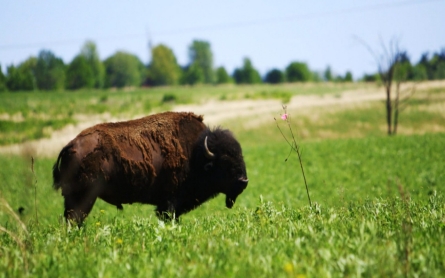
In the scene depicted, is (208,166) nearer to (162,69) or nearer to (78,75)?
(78,75)

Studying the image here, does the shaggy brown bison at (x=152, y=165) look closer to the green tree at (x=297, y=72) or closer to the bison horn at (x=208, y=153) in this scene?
the bison horn at (x=208, y=153)

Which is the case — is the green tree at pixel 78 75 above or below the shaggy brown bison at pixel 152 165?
above

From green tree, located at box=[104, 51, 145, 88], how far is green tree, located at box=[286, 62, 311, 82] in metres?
60.1

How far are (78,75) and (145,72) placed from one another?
177 feet

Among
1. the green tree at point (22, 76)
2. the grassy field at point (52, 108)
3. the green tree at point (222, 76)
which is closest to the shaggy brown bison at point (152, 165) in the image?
the green tree at point (22, 76)

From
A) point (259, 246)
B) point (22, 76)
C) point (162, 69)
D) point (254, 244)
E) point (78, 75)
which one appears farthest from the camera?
point (162, 69)

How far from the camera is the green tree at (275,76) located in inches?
6299

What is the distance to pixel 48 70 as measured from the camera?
44.9m

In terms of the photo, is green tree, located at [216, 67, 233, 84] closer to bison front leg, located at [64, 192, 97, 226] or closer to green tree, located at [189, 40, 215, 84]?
green tree, located at [189, 40, 215, 84]

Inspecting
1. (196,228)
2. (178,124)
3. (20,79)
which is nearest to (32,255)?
(196,228)

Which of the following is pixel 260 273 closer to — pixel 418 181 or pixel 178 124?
pixel 178 124

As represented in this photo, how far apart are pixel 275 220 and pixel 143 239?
5.93ft

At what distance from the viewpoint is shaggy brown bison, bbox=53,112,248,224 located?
820cm

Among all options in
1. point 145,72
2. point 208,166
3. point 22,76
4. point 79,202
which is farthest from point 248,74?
point 79,202
